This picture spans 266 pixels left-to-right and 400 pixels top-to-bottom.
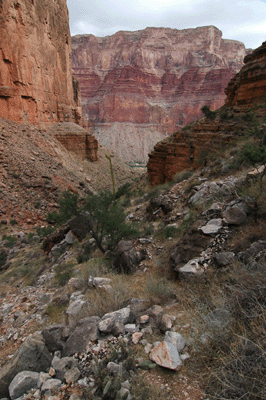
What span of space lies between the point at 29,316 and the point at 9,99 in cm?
2077

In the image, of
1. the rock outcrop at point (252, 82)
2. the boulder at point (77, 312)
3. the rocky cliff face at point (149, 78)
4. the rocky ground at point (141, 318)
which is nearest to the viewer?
the rocky ground at point (141, 318)

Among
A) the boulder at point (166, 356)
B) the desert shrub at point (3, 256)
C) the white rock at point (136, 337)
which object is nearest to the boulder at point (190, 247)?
the white rock at point (136, 337)

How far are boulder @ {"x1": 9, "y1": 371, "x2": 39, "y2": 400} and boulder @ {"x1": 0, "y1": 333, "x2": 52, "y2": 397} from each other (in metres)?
0.13

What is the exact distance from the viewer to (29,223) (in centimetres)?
1529

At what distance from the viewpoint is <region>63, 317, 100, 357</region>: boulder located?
2.62m

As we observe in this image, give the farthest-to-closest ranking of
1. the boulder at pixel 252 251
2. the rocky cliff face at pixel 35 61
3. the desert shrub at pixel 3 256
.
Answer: the rocky cliff face at pixel 35 61
the desert shrub at pixel 3 256
the boulder at pixel 252 251

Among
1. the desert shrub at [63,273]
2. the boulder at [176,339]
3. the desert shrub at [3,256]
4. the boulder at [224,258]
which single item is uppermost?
the boulder at [224,258]

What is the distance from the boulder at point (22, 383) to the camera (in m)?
2.21

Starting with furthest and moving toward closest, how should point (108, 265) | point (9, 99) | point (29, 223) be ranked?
point (9, 99) → point (29, 223) → point (108, 265)

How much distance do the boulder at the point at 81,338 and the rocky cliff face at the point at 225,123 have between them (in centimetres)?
1212

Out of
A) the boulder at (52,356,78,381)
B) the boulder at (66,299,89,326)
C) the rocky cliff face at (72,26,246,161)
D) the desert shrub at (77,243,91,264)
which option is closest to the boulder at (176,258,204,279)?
the boulder at (66,299,89,326)

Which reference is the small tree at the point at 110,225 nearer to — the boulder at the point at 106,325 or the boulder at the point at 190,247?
A: the boulder at the point at 190,247

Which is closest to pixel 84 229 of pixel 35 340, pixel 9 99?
pixel 35 340

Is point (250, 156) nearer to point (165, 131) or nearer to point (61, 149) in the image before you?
point (61, 149)
